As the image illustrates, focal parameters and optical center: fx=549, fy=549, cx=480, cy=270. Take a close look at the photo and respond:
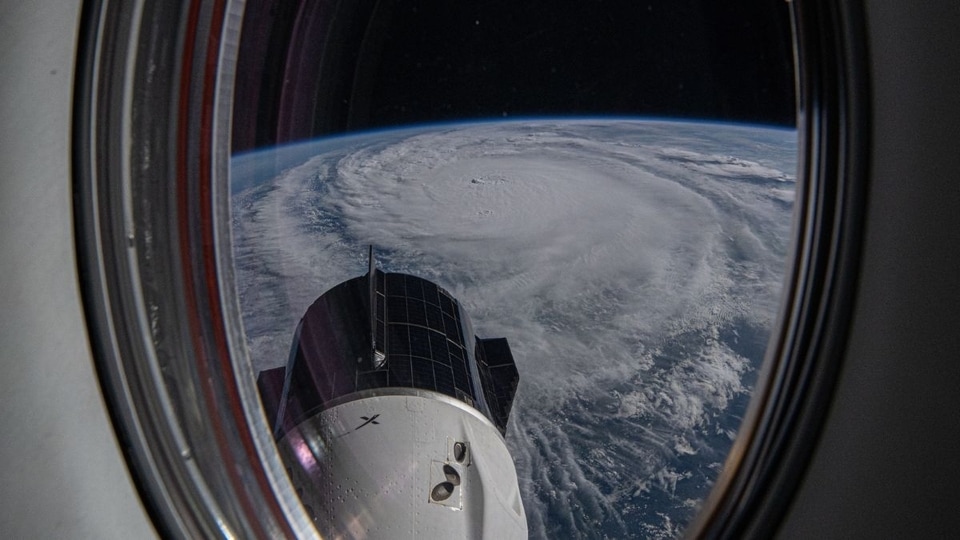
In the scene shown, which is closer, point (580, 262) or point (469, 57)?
point (469, 57)

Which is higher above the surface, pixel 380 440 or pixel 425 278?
pixel 380 440

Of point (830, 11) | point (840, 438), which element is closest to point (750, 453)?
point (840, 438)

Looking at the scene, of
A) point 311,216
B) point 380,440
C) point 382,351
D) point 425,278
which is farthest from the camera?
point 425,278

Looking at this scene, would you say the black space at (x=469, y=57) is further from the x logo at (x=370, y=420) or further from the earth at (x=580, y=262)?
the x logo at (x=370, y=420)

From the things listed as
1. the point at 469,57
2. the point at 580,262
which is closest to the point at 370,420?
the point at 469,57

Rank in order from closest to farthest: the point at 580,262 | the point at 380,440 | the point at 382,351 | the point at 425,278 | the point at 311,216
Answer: the point at 380,440 → the point at 382,351 → the point at 311,216 → the point at 425,278 → the point at 580,262

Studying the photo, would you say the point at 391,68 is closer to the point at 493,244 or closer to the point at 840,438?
the point at 840,438

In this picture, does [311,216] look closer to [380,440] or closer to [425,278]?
[425,278]

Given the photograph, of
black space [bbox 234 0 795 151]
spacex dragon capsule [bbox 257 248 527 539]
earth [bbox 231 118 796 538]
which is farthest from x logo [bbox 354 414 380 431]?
black space [bbox 234 0 795 151]

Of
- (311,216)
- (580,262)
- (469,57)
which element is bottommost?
(580,262)
